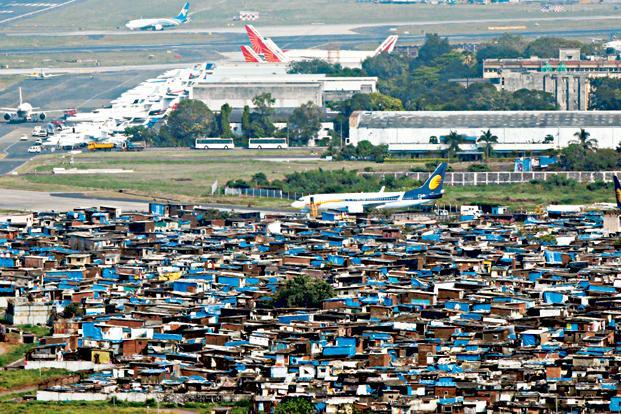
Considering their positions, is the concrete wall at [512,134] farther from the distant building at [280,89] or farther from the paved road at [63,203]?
the paved road at [63,203]

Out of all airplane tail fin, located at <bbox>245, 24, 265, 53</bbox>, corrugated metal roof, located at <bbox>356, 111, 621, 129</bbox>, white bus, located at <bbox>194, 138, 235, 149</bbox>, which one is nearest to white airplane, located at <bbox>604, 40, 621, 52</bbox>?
airplane tail fin, located at <bbox>245, 24, 265, 53</bbox>

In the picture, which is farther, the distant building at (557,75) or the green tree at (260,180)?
the distant building at (557,75)

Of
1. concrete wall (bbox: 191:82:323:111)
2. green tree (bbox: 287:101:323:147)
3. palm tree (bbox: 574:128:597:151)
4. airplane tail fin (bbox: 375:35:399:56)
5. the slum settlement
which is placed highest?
airplane tail fin (bbox: 375:35:399:56)

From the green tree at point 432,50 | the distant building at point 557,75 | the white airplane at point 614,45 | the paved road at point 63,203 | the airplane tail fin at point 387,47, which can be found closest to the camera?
the paved road at point 63,203

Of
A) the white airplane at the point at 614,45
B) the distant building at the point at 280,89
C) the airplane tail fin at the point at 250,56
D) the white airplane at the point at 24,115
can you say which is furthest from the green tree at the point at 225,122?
the white airplane at the point at 614,45

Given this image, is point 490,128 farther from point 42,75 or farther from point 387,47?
point 42,75

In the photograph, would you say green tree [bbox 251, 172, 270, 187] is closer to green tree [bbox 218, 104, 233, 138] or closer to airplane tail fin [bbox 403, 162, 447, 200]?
airplane tail fin [bbox 403, 162, 447, 200]
